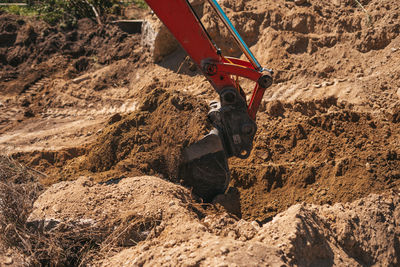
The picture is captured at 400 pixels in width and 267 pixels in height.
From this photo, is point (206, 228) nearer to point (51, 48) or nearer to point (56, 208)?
point (56, 208)

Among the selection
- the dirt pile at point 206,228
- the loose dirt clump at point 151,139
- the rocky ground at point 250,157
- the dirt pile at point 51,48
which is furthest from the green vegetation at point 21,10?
the dirt pile at point 206,228

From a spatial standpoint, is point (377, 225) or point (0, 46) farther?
point (0, 46)

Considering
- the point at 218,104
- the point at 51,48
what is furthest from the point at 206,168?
the point at 51,48

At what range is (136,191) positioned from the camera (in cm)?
378

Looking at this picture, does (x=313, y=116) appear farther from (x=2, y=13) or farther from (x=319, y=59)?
(x=2, y=13)

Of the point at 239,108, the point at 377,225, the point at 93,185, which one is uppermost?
the point at 93,185

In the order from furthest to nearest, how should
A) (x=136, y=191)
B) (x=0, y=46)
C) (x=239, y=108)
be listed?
(x=0, y=46) < (x=239, y=108) < (x=136, y=191)

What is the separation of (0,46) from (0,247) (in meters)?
8.59

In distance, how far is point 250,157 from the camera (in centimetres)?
512

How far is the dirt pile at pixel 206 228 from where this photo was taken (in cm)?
277

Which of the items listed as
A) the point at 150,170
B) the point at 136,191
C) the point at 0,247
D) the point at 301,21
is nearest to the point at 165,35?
the point at 301,21

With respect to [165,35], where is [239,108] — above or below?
below

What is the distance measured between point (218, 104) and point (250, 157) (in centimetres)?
120

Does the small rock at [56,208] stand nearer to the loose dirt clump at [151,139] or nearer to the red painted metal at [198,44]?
the loose dirt clump at [151,139]
